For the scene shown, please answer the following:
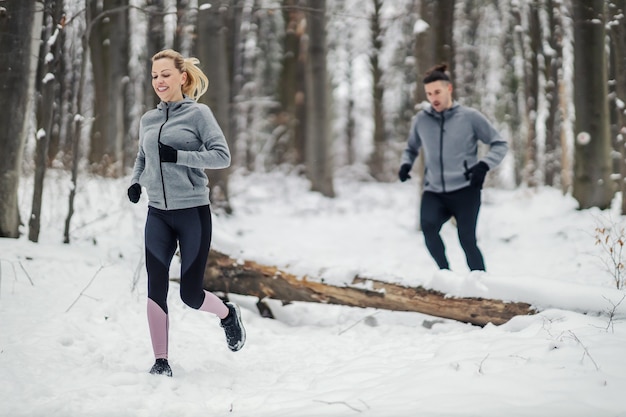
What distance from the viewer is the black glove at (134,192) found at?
3.42 metres

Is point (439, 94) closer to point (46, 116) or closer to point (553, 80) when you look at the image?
point (46, 116)

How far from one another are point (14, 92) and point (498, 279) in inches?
194

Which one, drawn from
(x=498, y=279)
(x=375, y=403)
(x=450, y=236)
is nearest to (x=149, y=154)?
(x=375, y=403)

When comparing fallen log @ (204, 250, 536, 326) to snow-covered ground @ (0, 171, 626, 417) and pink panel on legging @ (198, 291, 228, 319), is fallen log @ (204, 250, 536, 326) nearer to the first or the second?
snow-covered ground @ (0, 171, 626, 417)

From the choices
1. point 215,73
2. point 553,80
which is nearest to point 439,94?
point 215,73

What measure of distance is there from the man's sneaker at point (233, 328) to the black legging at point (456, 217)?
2.13 meters

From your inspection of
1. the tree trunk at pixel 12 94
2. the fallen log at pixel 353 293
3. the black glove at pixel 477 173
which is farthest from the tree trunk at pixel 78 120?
the black glove at pixel 477 173

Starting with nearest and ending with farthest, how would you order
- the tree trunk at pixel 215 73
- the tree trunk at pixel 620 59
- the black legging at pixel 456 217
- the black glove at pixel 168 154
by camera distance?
the black glove at pixel 168 154, the black legging at pixel 456 217, the tree trunk at pixel 620 59, the tree trunk at pixel 215 73

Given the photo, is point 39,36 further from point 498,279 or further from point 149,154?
point 498,279

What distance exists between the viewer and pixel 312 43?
1255 cm

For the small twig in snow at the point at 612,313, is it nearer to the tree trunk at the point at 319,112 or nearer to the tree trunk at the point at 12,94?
the tree trunk at the point at 12,94

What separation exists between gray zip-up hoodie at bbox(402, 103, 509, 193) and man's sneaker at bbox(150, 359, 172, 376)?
115 inches

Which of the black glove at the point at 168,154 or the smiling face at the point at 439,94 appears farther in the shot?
the smiling face at the point at 439,94

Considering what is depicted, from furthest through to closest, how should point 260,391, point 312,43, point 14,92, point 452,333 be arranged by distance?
point 312,43, point 14,92, point 452,333, point 260,391
